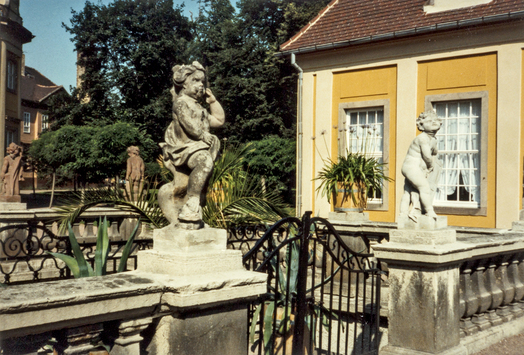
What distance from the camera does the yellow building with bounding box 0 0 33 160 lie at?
519 cm

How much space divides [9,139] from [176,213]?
858 inches

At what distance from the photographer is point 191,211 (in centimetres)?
296

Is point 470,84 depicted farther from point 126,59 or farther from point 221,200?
point 126,59

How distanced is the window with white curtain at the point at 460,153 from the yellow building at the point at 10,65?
9.07 metres

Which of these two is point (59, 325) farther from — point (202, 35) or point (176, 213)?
point (202, 35)

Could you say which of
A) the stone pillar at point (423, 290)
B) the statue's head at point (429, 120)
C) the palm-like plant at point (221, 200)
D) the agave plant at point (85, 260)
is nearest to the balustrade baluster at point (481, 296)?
→ the stone pillar at point (423, 290)

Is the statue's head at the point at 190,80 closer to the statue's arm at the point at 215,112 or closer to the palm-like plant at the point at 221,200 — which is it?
the statue's arm at the point at 215,112

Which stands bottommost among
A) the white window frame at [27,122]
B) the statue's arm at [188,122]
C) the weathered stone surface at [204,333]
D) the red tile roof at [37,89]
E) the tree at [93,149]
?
the weathered stone surface at [204,333]

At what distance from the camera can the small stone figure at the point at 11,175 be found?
9.11m

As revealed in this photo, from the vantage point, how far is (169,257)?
9.30 ft

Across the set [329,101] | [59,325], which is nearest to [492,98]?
[329,101]

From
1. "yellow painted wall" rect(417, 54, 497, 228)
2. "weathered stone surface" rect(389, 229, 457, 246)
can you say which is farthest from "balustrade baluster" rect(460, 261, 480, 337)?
"yellow painted wall" rect(417, 54, 497, 228)

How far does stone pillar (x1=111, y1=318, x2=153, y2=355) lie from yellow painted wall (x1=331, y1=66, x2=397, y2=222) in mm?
11252

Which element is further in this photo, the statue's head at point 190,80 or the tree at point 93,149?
the tree at point 93,149
